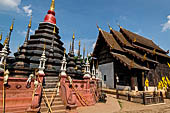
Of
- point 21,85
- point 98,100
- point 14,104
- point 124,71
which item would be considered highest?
point 124,71

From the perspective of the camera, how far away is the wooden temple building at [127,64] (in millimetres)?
12078

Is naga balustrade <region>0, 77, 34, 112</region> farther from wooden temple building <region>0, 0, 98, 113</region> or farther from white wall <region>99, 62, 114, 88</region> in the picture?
white wall <region>99, 62, 114, 88</region>

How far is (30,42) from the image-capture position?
11.4 m

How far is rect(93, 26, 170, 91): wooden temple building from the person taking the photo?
12078 millimetres

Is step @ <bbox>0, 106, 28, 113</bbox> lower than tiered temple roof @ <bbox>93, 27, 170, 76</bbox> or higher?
lower

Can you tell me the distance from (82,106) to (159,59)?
16010 millimetres

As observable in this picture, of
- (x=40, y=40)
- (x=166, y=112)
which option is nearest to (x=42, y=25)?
(x=40, y=40)

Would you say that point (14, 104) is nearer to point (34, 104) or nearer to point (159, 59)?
point (34, 104)

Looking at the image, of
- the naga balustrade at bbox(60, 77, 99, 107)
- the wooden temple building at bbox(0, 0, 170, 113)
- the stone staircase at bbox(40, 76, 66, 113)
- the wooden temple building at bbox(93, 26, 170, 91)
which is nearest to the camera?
the wooden temple building at bbox(0, 0, 170, 113)

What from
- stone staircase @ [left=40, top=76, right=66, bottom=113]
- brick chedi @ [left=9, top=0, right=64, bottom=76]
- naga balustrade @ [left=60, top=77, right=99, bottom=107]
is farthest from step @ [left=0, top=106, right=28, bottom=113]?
brick chedi @ [left=9, top=0, right=64, bottom=76]

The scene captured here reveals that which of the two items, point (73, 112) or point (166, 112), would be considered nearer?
point (73, 112)

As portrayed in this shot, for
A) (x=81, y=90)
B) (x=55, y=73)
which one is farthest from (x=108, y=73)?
(x=55, y=73)

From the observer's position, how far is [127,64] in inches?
448

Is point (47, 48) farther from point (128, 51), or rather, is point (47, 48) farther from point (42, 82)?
point (128, 51)
